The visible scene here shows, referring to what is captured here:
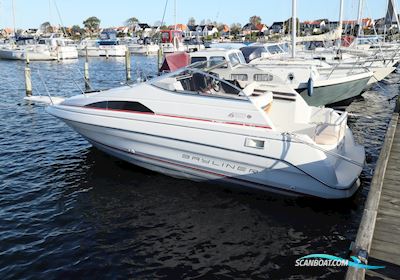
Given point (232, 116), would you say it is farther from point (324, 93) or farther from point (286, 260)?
point (324, 93)

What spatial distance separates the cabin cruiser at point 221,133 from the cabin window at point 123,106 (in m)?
0.02

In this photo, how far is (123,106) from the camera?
879cm

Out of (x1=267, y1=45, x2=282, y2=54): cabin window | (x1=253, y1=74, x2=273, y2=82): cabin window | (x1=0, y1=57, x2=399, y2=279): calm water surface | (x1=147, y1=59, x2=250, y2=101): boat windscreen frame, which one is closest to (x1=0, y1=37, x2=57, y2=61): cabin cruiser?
(x1=267, y1=45, x2=282, y2=54): cabin window

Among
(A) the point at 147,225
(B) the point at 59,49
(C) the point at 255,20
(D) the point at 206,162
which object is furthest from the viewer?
(C) the point at 255,20

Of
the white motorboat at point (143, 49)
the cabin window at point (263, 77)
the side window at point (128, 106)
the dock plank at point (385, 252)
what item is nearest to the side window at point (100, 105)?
the side window at point (128, 106)

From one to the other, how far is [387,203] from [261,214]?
8.63 feet

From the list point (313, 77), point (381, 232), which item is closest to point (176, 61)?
point (313, 77)

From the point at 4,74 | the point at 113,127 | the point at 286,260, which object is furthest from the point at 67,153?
the point at 4,74

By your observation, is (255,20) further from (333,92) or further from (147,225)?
(147,225)

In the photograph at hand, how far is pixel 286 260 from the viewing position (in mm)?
6258

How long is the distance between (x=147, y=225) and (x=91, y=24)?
442ft

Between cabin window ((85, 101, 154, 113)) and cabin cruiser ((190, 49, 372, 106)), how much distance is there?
16.1ft

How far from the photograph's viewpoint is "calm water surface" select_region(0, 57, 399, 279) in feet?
20.1

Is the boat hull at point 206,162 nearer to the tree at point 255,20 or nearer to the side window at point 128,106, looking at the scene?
the side window at point 128,106
